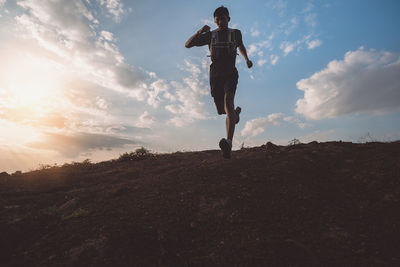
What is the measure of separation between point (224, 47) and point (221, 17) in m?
0.51

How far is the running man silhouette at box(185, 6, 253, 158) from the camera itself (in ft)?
12.9

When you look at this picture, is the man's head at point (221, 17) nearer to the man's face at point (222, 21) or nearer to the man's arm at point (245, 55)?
the man's face at point (222, 21)

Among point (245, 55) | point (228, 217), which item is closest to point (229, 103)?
point (245, 55)

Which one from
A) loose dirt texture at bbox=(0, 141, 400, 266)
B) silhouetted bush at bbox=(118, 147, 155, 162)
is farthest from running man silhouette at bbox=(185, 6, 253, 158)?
silhouetted bush at bbox=(118, 147, 155, 162)

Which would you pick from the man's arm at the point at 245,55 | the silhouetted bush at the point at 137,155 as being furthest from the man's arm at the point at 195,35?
the silhouetted bush at the point at 137,155

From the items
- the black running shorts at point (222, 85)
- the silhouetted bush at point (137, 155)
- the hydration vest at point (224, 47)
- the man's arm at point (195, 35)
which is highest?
the man's arm at point (195, 35)

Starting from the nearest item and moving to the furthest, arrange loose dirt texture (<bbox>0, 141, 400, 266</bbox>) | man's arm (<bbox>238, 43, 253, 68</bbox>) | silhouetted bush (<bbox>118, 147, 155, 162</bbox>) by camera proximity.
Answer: loose dirt texture (<bbox>0, 141, 400, 266</bbox>) → man's arm (<bbox>238, 43, 253, 68</bbox>) → silhouetted bush (<bbox>118, 147, 155, 162</bbox>)

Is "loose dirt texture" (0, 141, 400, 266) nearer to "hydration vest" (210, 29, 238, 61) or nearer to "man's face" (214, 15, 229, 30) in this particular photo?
"hydration vest" (210, 29, 238, 61)

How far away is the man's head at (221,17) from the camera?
13.2 feet

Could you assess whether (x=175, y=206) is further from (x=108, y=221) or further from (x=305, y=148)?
(x=305, y=148)

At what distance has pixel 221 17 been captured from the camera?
4.02 meters

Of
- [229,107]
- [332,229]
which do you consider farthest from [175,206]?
[332,229]

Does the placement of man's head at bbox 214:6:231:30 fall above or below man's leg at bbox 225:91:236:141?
above

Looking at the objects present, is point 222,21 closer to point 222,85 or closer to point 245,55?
point 245,55
